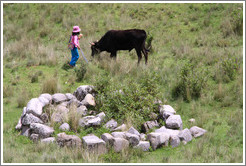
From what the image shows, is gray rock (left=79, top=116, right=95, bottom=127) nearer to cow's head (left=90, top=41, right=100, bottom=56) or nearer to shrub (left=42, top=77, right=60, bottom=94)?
shrub (left=42, top=77, right=60, bottom=94)

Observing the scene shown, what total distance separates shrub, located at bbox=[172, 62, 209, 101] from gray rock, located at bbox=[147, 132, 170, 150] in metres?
2.82

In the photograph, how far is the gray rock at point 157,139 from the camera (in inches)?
274

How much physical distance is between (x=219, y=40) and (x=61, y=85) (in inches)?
351

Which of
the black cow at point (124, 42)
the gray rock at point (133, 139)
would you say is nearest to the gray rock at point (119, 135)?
the gray rock at point (133, 139)

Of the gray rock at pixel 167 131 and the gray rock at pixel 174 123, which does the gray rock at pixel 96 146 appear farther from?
the gray rock at pixel 174 123

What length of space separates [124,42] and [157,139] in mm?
6538

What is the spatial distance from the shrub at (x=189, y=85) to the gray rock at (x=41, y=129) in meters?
4.27

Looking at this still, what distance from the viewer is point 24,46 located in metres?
16.0

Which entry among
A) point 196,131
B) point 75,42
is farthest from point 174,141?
point 75,42

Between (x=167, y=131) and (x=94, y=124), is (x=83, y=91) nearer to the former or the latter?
(x=94, y=124)

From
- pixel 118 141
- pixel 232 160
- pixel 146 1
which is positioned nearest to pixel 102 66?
pixel 118 141

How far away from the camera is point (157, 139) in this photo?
6.99m

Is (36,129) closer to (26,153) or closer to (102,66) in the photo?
(26,153)

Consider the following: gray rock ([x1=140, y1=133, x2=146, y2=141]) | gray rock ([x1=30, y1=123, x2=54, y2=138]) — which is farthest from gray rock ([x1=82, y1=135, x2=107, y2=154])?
gray rock ([x1=30, y1=123, x2=54, y2=138])
